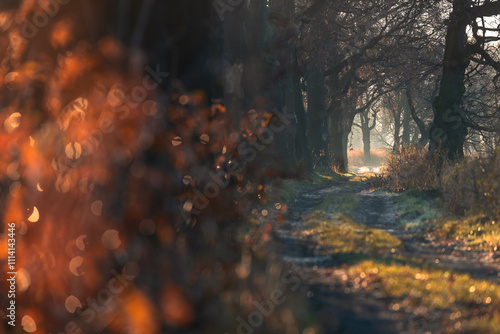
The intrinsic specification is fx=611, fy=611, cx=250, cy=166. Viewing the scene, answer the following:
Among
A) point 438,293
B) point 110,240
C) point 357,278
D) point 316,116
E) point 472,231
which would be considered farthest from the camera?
point 316,116

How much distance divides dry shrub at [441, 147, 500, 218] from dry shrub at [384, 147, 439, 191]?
12.8ft

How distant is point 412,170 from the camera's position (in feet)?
67.3

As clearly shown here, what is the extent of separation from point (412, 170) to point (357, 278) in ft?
43.9

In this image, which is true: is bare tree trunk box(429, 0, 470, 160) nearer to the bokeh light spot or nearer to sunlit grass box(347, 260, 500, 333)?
sunlit grass box(347, 260, 500, 333)

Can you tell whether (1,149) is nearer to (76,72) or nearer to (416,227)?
(76,72)

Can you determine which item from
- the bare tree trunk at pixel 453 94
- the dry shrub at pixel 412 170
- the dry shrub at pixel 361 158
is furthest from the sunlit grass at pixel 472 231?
the dry shrub at pixel 361 158

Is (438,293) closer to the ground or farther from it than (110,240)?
closer to the ground

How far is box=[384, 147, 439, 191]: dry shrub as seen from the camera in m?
19.2

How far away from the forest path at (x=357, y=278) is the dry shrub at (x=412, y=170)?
4.02m

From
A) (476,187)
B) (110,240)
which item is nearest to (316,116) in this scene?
(476,187)

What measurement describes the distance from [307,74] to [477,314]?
26.5m

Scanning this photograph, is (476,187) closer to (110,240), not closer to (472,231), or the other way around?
(472,231)

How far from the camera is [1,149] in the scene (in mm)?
6410

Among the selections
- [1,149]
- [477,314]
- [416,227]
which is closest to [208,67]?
[1,149]
